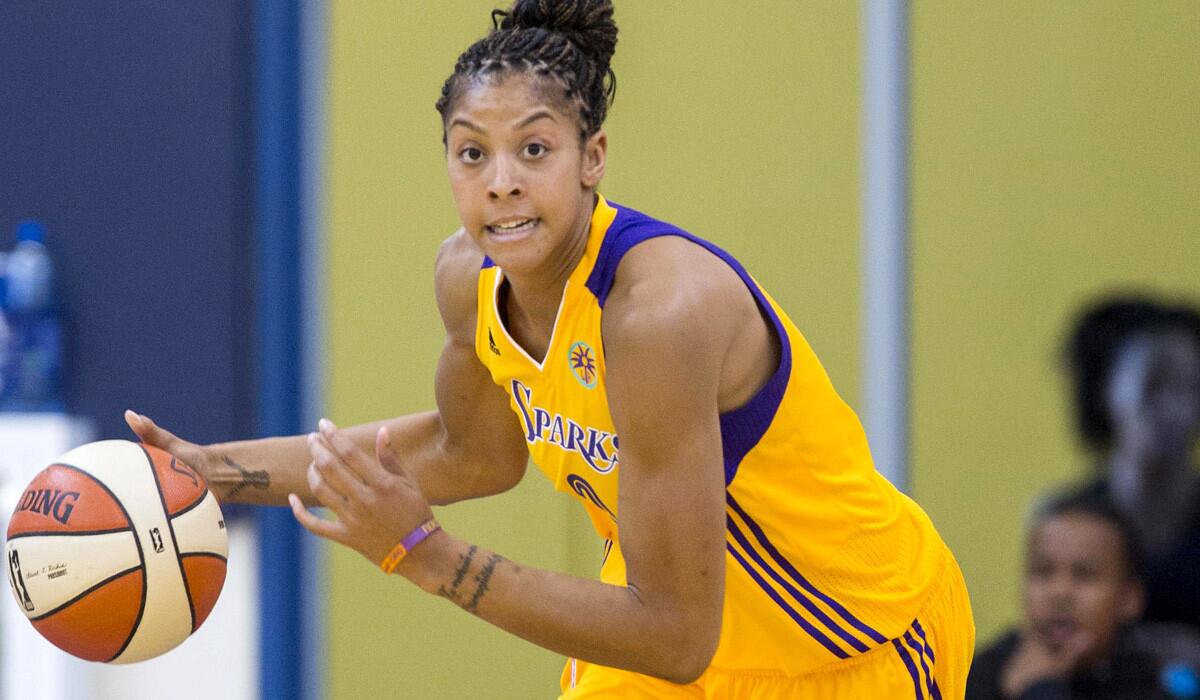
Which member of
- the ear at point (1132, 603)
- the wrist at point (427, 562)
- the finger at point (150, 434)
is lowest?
the ear at point (1132, 603)

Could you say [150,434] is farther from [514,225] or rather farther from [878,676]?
[878,676]

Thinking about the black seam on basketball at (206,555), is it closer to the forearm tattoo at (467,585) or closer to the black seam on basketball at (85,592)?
the black seam on basketball at (85,592)

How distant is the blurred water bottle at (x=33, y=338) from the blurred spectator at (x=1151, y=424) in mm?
2693

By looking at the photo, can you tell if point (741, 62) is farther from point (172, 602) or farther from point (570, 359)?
point (172, 602)

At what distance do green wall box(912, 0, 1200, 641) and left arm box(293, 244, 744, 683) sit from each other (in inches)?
63.1

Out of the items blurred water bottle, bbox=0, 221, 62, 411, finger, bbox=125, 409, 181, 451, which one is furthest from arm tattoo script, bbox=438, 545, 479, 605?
blurred water bottle, bbox=0, 221, 62, 411

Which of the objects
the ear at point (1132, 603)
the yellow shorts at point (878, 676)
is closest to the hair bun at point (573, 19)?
the yellow shorts at point (878, 676)

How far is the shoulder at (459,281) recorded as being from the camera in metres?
2.41

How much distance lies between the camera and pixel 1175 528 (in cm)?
307

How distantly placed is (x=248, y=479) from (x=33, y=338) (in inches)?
75.8

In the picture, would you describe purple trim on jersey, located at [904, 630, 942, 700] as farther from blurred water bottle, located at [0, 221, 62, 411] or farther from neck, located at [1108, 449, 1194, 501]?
blurred water bottle, located at [0, 221, 62, 411]

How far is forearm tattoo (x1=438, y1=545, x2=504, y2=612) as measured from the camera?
1.90 metres

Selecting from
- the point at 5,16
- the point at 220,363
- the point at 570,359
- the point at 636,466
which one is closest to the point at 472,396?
the point at 570,359

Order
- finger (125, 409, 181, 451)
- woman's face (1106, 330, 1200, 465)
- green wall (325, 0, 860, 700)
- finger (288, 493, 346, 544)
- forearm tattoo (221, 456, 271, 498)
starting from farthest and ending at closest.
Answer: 1. green wall (325, 0, 860, 700)
2. woman's face (1106, 330, 1200, 465)
3. forearm tattoo (221, 456, 271, 498)
4. finger (125, 409, 181, 451)
5. finger (288, 493, 346, 544)
